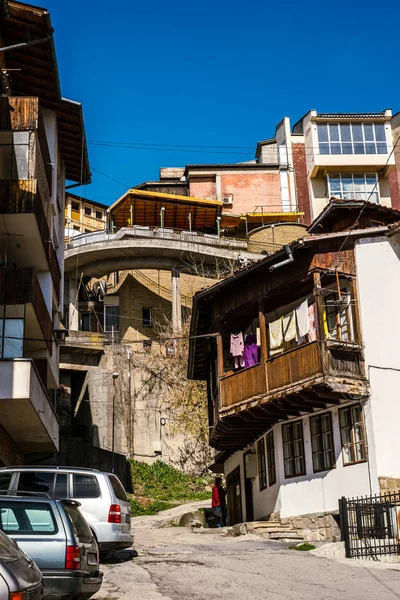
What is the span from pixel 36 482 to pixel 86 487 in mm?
927

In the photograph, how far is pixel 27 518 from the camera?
440 inches

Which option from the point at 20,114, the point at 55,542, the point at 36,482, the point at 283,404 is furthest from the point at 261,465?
the point at 55,542

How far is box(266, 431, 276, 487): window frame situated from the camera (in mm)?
24656

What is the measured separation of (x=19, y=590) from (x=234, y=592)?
578 cm

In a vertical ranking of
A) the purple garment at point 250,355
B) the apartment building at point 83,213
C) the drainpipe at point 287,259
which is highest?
the apartment building at point 83,213

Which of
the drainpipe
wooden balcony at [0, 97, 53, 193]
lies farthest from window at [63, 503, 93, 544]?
wooden balcony at [0, 97, 53, 193]

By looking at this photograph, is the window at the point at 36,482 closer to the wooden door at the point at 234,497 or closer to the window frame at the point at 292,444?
the window frame at the point at 292,444

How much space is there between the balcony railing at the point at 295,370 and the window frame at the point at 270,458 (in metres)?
1.95

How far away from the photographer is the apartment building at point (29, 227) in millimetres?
22344

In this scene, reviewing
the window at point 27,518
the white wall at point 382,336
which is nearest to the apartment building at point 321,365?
the white wall at point 382,336

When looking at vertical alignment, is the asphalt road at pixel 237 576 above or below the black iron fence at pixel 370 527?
below

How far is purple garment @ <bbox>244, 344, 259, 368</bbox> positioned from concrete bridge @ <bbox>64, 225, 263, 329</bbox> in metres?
21.5

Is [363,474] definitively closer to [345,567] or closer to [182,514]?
[345,567]

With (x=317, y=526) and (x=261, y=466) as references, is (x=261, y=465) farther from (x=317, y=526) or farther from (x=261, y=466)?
(x=317, y=526)
